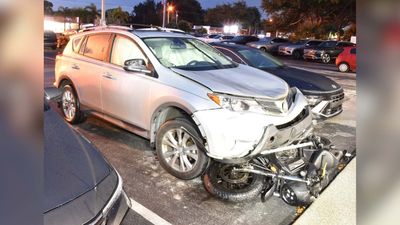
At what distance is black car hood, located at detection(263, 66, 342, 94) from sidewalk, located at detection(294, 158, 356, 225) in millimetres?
2992

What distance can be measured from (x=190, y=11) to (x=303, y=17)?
52.3m

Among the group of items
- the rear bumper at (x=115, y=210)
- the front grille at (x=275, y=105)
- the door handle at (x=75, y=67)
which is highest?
the door handle at (x=75, y=67)

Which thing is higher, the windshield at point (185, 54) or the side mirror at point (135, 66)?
the windshield at point (185, 54)

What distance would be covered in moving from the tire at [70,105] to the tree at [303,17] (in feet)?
95.8

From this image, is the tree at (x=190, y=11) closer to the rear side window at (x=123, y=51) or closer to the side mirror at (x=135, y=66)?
the rear side window at (x=123, y=51)

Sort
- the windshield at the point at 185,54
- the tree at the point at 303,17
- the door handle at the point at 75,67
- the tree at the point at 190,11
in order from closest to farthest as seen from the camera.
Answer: the windshield at the point at 185,54 < the door handle at the point at 75,67 < the tree at the point at 303,17 < the tree at the point at 190,11

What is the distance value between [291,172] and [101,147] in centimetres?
276

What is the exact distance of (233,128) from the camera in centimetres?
405

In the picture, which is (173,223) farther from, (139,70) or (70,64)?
(70,64)

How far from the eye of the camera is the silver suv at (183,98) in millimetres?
4090

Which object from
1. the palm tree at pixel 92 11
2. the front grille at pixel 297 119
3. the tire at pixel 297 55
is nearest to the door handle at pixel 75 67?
the front grille at pixel 297 119

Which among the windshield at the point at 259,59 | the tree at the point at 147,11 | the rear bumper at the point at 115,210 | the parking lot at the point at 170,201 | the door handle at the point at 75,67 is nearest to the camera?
the rear bumper at the point at 115,210

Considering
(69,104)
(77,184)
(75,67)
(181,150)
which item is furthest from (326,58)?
(77,184)
